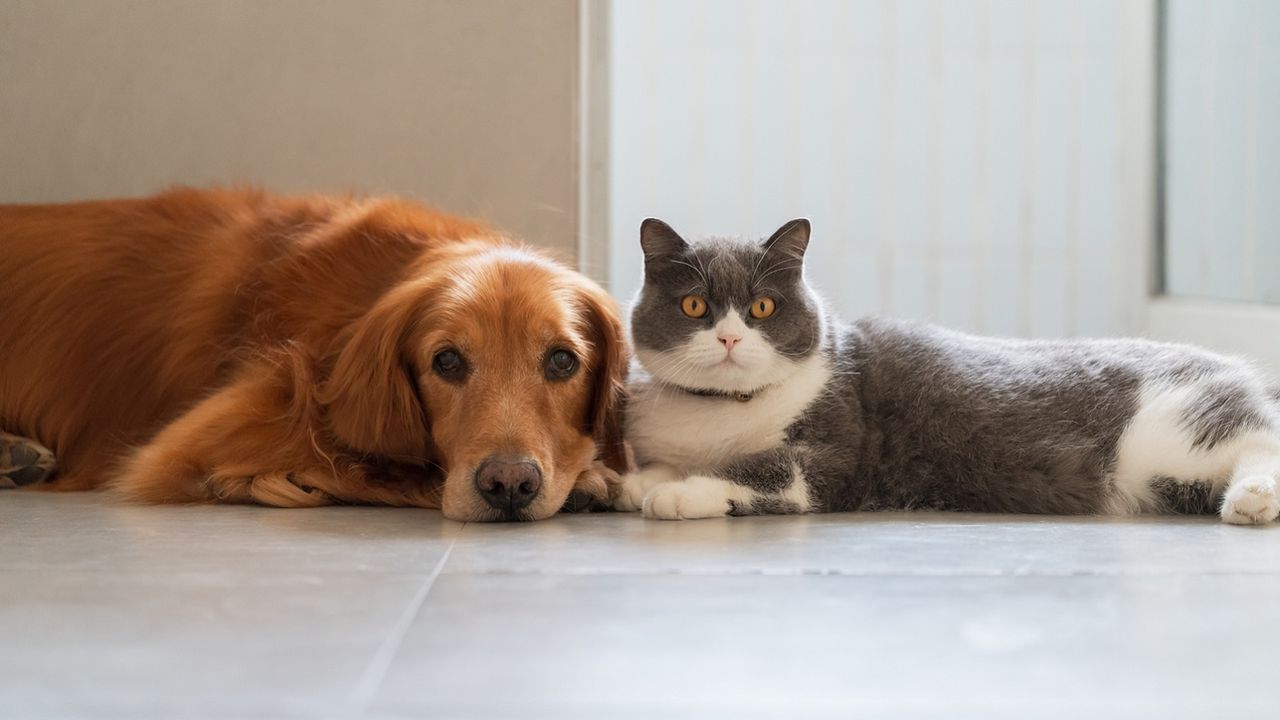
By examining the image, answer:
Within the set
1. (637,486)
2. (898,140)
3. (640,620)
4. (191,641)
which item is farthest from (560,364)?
(898,140)

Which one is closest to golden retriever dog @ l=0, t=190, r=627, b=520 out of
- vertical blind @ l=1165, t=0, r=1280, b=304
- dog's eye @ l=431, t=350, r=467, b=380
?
dog's eye @ l=431, t=350, r=467, b=380

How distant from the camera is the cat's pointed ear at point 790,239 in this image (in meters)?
2.35

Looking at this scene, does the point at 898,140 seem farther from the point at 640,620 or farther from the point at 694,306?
the point at 640,620

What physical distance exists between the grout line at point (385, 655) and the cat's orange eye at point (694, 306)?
32.7 inches

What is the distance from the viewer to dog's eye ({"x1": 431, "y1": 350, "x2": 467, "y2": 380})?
2.27m

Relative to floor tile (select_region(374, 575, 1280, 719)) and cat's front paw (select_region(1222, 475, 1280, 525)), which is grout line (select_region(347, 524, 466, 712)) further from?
cat's front paw (select_region(1222, 475, 1280, 525))

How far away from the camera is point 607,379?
2457 millimetres

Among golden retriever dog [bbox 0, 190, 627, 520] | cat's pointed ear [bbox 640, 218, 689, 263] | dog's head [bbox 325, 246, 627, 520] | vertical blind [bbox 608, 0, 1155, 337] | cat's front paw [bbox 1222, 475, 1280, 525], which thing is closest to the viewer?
cat's front paw [bbox 1222, 475, 1280, 525]

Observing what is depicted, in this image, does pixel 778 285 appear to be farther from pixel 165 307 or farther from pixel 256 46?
pixel 256 46

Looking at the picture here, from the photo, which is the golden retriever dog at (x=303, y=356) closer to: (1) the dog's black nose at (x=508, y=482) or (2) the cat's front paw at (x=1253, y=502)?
(1) the dog's black nose at (x=508, y=482)

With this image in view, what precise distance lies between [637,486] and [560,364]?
26 centimetres

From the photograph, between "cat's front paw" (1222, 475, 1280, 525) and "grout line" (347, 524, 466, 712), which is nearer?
"grout line" (347, 524, 466, 712)

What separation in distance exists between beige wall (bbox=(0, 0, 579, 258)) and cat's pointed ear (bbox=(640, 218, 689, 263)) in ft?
3.32

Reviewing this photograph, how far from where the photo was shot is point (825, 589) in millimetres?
1573
